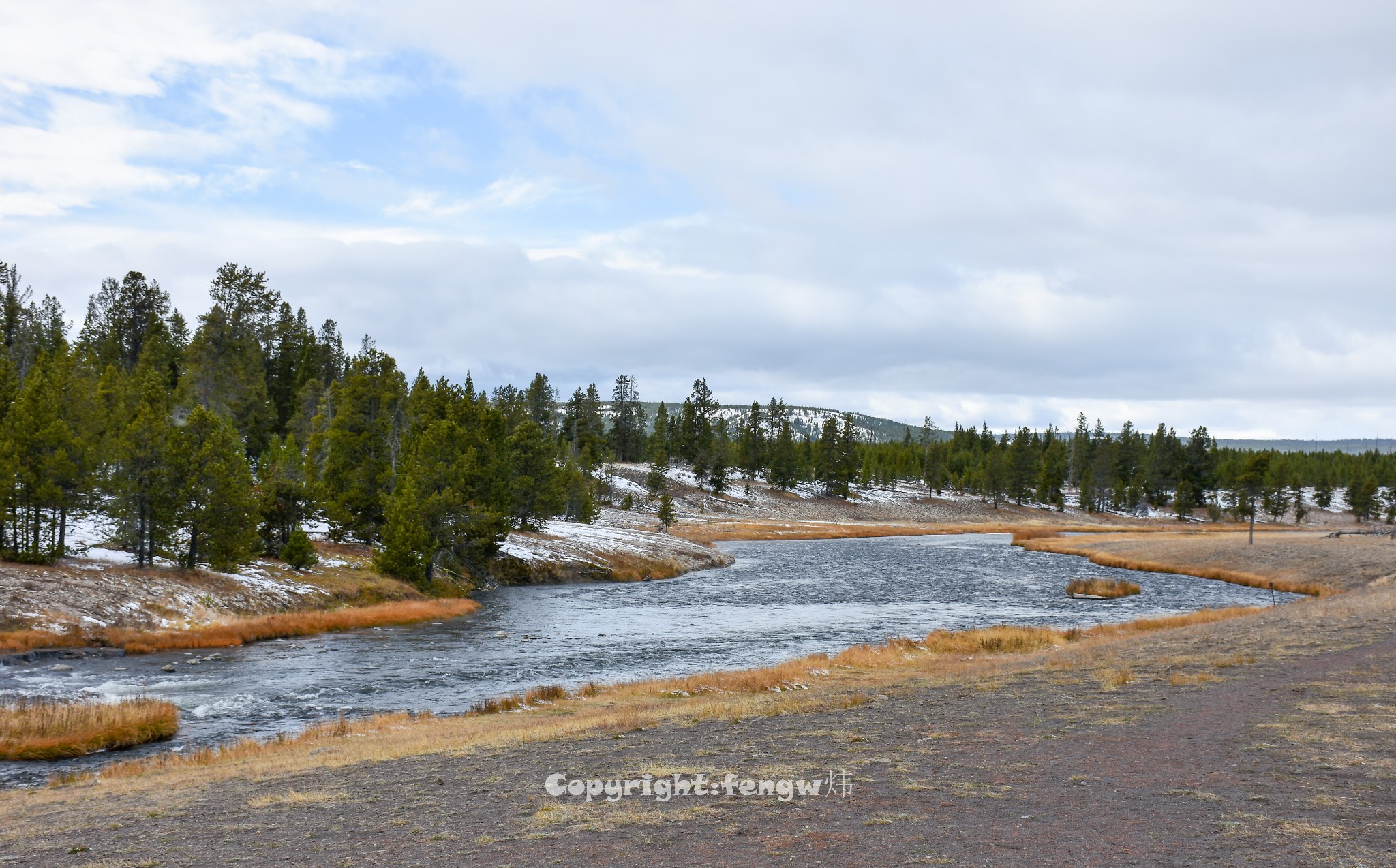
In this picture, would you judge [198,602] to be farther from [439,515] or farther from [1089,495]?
[1089,495]

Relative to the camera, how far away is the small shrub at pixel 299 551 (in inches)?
1834

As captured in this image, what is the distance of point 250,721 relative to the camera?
22766 millimetres

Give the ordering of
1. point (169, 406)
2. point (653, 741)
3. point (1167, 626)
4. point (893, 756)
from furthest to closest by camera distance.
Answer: point (169, 406) < point (1167, 626) < point (653, 741) < point (893, 756)

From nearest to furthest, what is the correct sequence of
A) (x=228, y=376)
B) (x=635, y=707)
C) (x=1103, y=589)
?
(x=635, y=707) < (x=1103, y=589) < (x=228, y=376)

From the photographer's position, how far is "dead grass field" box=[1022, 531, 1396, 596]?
56750 millimetres

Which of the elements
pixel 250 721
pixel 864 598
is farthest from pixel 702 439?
pixel 250 721

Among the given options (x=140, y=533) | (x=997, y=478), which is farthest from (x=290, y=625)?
(x=997, y=478)

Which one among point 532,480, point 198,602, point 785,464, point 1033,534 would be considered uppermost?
point 785,464

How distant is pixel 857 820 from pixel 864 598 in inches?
1741

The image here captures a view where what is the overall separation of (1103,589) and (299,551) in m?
48.2

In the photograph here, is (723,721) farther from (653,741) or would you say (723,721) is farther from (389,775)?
(389,775)

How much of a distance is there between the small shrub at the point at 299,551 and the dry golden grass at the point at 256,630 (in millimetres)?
5126

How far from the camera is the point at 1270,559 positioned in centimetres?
6812

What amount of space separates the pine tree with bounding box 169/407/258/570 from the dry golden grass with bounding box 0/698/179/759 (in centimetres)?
2017
